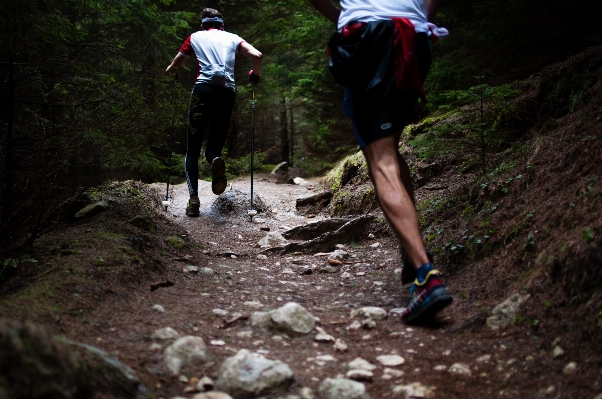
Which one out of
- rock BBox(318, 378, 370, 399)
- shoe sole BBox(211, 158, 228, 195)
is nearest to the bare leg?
rock BBox(318, 378, 370, 399)

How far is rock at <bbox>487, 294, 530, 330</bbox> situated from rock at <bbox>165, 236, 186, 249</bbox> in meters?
2.93

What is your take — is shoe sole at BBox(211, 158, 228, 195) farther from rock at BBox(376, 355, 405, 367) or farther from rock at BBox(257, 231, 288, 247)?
rock at BBox(376, 355, 405, 367)

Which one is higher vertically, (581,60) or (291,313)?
(581,60)

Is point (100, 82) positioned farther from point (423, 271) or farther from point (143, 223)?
point (423, 271)

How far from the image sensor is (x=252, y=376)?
6.28 ft

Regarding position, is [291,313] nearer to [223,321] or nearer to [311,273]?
[223,321]

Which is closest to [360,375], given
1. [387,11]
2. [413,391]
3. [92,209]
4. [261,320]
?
[413,391]

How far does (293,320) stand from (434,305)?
0.72 m

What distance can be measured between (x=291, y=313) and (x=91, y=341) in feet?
3.17

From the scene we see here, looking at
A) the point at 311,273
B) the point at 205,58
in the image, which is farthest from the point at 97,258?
the point at 205,58

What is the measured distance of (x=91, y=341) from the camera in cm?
216

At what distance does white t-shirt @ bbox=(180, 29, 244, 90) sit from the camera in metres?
6.32

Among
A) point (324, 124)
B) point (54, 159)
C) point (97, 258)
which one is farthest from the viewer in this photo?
point (324, 124)

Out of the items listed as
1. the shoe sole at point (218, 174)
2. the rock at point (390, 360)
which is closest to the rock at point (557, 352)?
the rock at point (390, 360)
